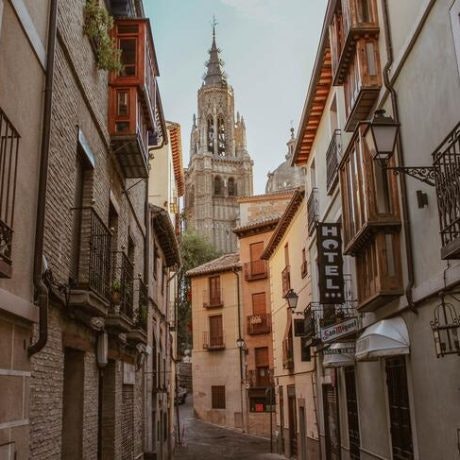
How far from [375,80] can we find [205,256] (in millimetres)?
53529

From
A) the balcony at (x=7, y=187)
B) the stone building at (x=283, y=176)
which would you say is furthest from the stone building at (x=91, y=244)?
the stone building at (x=283, y=176)

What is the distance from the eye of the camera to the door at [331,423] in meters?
14.9

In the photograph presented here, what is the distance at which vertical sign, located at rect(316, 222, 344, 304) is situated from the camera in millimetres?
12961

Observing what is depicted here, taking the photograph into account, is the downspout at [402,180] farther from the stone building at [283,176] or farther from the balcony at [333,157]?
the stone building at [283,176]

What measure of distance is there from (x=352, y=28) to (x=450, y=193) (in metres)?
4.85

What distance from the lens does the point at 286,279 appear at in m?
24.1

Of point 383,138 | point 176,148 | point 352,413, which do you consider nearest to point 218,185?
point 176,148

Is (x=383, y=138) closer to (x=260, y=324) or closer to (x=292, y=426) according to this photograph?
(x=292, y=426)

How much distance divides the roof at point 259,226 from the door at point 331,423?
17947 millimetres

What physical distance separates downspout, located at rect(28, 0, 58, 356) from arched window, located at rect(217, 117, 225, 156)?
99.1m

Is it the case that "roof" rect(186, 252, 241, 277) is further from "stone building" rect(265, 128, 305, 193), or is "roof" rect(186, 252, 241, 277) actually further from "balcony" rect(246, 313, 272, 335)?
"stone building" rect(265, 128, 305, 193)

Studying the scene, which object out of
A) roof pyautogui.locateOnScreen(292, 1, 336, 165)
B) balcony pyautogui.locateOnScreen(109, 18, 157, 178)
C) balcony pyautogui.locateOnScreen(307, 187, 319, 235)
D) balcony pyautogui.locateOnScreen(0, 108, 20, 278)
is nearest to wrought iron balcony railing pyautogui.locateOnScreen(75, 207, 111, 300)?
balcony pyautogui.locateOnScreen(109, 18, 157, 178)

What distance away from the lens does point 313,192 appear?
682 inches

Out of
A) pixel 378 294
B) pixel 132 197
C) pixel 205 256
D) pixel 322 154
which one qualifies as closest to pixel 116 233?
pixel 132 197
